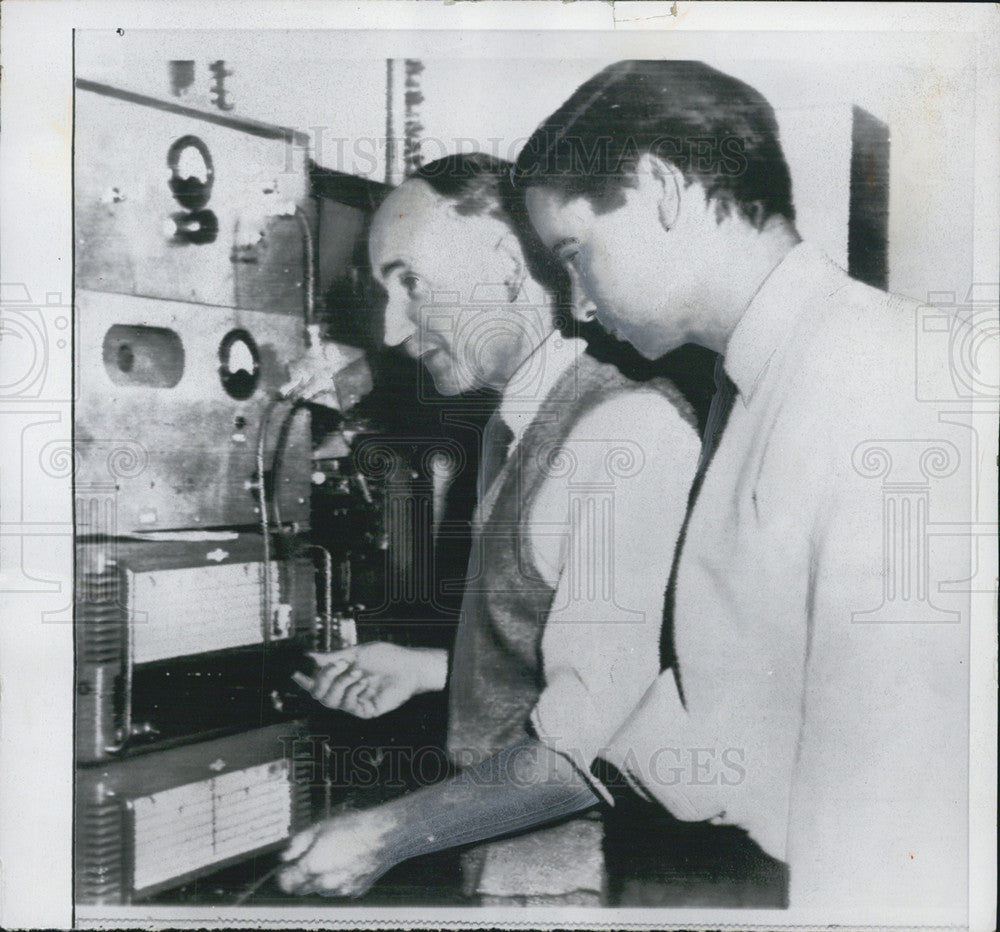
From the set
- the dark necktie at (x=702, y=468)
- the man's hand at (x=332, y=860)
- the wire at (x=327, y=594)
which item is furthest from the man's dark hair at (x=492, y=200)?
the man's hand at (x=332, y=860)

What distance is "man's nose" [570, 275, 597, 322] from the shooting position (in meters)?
1.64

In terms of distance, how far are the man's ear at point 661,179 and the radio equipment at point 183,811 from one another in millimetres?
1292

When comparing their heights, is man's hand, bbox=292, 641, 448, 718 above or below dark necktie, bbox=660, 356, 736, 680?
below

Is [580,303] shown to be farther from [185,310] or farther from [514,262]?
[185,310]

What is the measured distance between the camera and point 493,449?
5.37 ft

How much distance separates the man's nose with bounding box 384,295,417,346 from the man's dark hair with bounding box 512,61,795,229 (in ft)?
1.12

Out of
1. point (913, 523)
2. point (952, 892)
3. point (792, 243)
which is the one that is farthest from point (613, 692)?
point (792, 243)

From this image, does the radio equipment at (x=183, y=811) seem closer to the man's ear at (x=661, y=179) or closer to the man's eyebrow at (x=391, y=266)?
the man's eyebrow at (x=391, y=266)

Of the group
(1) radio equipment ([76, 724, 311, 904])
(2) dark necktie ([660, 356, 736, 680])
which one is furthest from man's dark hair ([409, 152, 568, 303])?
(1) radio equipment ([76, 724, 311, 904])

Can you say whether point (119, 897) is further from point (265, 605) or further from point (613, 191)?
point (613, 191)

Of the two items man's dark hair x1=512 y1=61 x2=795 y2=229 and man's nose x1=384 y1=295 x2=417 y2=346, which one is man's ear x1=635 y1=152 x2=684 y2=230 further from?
man's nose x1=384 y1=295 x2=417 y2=346

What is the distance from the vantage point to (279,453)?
1.65m

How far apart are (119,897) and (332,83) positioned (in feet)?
5.53

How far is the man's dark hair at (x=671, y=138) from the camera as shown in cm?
163
